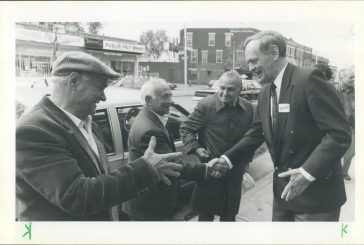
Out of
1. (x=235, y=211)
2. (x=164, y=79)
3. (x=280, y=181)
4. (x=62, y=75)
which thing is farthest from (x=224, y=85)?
(x=62, y=75)

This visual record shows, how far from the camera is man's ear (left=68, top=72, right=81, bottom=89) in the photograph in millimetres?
1323

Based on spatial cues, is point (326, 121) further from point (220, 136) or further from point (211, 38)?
point (211, 38)

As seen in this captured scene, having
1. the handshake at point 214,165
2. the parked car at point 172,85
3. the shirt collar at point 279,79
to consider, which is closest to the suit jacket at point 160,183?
the handshake at point 214,165

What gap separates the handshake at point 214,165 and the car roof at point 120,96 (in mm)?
566

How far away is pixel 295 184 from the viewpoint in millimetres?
1583

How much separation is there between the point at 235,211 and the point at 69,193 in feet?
3.87

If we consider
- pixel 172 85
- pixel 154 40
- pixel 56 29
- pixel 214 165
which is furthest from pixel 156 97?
pixel 56 29

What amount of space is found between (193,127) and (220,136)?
194 millimetres

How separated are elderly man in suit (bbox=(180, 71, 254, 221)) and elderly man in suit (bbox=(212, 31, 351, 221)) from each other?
239 millimetres

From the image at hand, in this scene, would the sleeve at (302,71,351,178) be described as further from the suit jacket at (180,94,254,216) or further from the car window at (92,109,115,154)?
the car window at (92,109,115,154)

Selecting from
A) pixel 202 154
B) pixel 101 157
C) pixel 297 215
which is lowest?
pixel 297 215

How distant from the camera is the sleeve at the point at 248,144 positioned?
6.15 feet

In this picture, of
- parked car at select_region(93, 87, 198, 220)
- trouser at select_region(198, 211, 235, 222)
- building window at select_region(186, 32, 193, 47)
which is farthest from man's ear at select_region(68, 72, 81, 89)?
trouser at select_region(198, 211, 235, 222)

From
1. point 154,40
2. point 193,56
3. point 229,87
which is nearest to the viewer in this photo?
point 154,40
